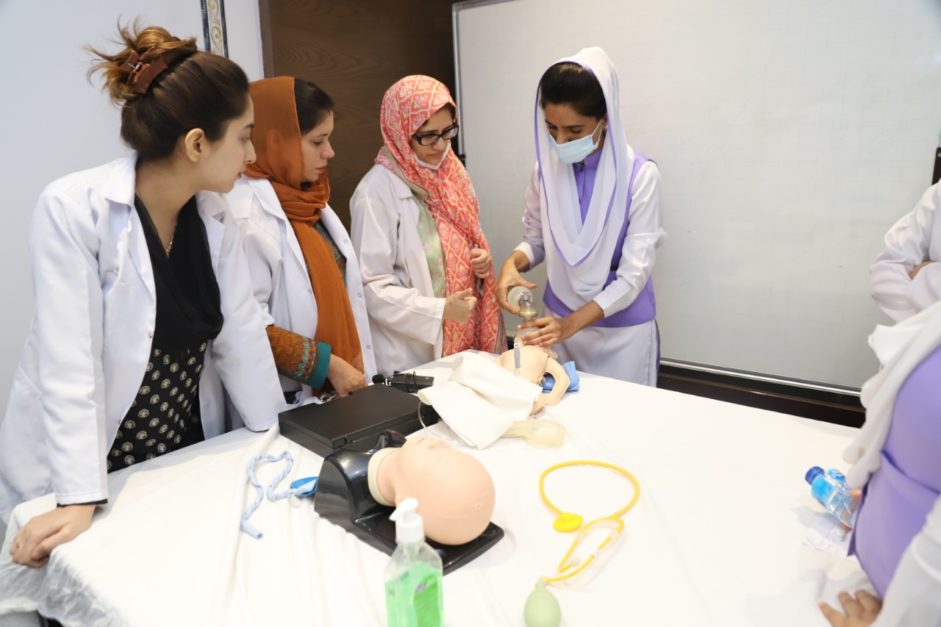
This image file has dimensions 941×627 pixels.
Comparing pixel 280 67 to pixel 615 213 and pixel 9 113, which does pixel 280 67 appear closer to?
pixel 9 113

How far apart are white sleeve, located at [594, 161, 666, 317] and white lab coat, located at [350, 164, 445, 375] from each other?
1.98 feet

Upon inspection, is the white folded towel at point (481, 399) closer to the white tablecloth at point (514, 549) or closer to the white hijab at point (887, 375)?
the white tablecloth at point (514, 549)

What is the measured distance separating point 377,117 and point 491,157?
629 millimetres

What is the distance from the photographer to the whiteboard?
217 centimetres

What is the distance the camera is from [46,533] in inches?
43.7

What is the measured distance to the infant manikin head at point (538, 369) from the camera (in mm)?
1640

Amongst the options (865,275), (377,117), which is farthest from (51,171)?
(865,275)

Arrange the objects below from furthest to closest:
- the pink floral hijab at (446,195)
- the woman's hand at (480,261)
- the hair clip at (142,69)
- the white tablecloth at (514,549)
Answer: the woman's hand at (480,261), the pink floral hijab at (446,195), the hair clip at (142,69), the white tablecloth at (514,549)

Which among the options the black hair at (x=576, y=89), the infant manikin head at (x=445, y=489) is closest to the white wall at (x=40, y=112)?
the black hair at (x=576, y=89)

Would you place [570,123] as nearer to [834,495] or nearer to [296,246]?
[296,246]

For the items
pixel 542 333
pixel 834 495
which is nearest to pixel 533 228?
pixel 542 333

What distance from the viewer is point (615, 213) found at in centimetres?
215

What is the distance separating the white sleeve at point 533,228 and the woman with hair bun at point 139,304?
1207mm

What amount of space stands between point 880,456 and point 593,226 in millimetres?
1449
